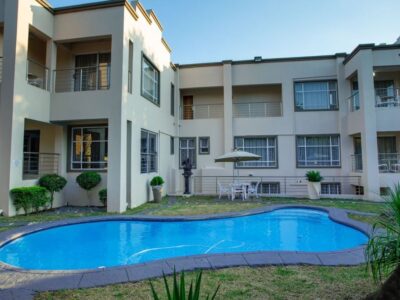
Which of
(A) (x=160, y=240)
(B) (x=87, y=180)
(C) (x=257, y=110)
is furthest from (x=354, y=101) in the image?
(B) (x=87, y=180)

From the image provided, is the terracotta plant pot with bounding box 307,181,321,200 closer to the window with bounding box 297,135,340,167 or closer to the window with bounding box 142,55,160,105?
the window with bounding box 297,135,340,167

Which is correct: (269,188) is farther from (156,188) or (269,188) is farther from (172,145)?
(156,188)

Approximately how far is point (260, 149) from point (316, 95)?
450 cm

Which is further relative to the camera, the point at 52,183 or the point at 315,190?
the point at 315,190

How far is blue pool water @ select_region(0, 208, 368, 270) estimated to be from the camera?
5766 millimetres

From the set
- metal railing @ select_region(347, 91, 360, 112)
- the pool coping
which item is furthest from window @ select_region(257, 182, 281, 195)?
the pool coping

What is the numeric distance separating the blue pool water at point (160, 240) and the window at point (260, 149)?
6.74 meters

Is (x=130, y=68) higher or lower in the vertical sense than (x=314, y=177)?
higher

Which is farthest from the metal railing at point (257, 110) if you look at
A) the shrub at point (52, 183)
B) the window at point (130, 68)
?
the shrub at point (52, 183)

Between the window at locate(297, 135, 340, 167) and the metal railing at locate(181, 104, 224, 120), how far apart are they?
16.6 feet

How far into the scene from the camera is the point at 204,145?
55.6 feet

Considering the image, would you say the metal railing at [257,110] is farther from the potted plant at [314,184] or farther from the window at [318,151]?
the potted plant at [314,184]

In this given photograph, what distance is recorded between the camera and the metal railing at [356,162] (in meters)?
14.4

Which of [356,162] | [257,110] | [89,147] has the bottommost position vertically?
[356,162]
